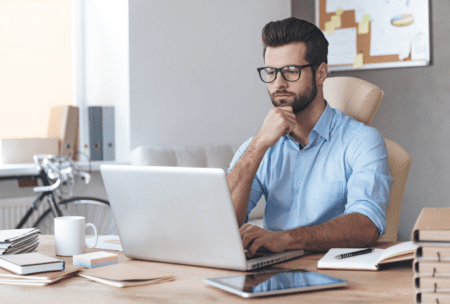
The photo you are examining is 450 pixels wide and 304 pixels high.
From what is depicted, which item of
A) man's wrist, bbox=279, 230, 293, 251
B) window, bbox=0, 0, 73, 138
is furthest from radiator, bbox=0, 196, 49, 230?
man's wrist, bbox=279, 230, 293, 251

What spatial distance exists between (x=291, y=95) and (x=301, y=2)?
2340mm

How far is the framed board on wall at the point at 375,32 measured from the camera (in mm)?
3211

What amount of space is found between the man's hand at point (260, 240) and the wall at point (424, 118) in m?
2.39

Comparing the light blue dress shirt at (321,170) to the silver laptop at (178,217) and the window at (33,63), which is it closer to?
the silver laptop at (178,217)

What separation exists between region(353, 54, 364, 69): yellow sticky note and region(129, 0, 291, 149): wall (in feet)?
2.12

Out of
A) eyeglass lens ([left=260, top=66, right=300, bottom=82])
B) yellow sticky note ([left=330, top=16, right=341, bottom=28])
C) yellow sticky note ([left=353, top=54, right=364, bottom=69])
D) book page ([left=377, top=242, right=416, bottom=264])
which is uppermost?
yellow sticky note ([left=330, top=16, right=341, bottom=28])

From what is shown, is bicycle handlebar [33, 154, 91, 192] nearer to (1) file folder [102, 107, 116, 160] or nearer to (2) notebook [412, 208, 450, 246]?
(1) file folder [102, 107, 116, 160]

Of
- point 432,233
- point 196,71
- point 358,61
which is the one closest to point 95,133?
point 196,71

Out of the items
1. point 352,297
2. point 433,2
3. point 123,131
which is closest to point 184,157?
point 123,131

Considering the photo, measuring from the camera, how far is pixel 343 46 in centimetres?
349

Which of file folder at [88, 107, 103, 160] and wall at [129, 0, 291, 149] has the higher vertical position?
wall at [129, 0, 291, 149]

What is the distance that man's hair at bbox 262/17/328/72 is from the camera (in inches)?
64.8

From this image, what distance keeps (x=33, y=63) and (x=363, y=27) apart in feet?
6.97

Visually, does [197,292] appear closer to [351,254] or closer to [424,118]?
[351,254]
